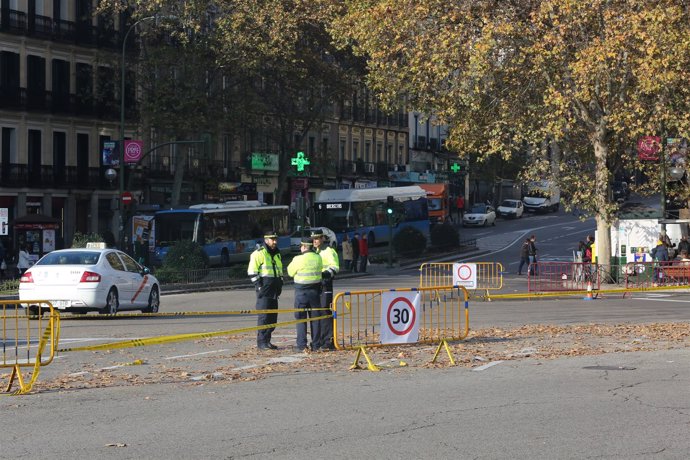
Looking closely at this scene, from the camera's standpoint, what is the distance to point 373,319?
734 inches

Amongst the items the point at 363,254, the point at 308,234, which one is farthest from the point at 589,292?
the point at 308,234

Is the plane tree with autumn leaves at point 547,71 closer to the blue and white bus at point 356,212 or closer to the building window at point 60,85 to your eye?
the blue and white bus at point 356,212

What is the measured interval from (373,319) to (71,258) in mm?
8315

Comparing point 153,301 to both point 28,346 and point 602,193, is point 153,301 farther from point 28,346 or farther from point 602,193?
point 602,193

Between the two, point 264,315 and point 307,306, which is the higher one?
point 307,306

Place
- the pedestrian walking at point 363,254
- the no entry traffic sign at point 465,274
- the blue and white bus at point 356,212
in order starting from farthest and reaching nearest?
the blue and white bus at point 356,212 → the pedestrian walking at point 363,254 → the no entry traffic sign at point 465,274

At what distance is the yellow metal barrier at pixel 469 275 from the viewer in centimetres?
3238

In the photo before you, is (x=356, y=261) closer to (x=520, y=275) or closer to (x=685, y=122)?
(x=520, y=275)

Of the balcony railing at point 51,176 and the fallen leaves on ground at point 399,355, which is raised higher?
the balcony railing at point 51,176

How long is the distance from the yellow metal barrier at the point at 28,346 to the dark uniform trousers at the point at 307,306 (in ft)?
11.2

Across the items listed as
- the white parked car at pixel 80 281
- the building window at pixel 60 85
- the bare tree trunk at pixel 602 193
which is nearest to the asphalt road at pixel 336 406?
the white parked car at pixel 80 281

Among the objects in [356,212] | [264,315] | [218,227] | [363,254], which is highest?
[356,212]

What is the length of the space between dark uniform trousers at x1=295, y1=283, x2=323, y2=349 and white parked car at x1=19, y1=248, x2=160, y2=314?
731 cm

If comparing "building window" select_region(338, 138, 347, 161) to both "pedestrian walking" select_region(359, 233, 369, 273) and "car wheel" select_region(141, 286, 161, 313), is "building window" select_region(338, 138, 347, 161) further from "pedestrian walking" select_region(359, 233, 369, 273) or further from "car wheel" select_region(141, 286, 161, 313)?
"car wheel" select_region(141, 286, 161, 313)
